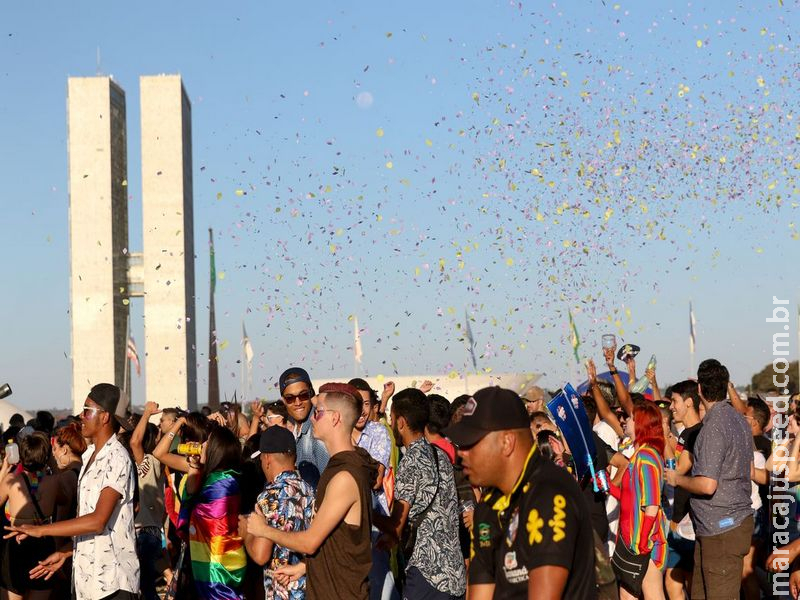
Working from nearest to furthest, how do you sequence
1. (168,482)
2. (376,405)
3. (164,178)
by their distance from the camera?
1. (376,405)
2. (168,482)
3. (164,178)

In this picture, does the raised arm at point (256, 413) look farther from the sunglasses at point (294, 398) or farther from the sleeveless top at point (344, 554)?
the sleeveless top at point (344, 554)

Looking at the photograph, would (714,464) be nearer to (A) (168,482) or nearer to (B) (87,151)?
(A) (168,482)

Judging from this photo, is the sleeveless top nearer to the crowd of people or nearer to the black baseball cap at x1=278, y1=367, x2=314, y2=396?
the crowd of people

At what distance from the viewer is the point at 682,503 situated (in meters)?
8.85

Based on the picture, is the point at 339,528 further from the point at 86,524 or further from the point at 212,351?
the point at 212,351

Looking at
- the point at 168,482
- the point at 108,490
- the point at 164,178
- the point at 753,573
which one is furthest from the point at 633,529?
the point at 164,178

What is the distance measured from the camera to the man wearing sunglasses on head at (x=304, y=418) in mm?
6848

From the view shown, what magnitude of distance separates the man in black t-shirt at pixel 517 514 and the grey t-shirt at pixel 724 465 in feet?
12.7

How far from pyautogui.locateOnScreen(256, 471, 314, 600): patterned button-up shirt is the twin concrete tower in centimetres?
4475

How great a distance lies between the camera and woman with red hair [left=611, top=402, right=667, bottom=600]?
7.54 m

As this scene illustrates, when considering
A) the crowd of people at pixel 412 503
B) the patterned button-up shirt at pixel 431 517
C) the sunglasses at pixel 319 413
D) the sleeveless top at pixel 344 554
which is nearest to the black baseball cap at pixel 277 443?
the crowd of people at pixel 412 503

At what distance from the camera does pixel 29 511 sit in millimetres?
7223

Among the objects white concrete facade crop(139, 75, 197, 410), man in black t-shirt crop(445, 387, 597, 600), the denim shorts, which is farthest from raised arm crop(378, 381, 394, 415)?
white concrete facade crop(139, 75, 197, 410)

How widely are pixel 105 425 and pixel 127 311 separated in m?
48.9
